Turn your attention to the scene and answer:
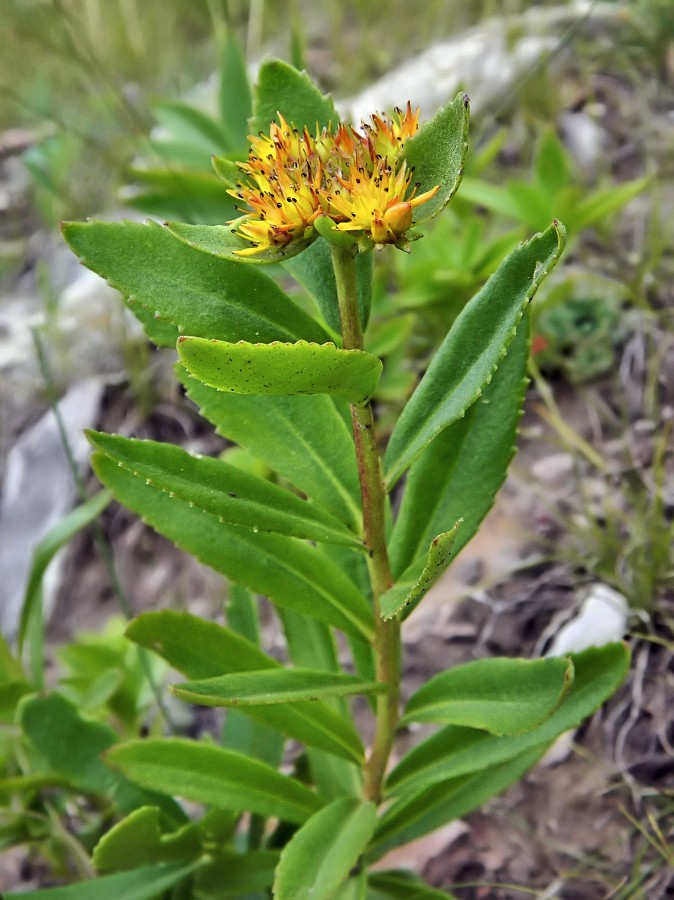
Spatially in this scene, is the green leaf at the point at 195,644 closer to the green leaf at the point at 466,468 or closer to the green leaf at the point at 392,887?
the green leaf at the point at 466,468

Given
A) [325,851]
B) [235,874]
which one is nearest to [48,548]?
[235,874]

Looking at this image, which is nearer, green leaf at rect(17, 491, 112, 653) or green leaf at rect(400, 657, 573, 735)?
green leaf at rect(400, 657, 573, 735)

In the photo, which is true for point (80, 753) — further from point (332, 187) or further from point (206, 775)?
point (332, 187)

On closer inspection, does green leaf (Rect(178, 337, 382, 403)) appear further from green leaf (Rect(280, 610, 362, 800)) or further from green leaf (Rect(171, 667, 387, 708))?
green leaf (Rect(280, 610, 362, 800))

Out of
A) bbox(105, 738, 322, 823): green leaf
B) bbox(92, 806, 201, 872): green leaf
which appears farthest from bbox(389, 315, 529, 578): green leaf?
bbox(92, 806, 201, 872): green leaf

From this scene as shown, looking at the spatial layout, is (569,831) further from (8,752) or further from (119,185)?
(119,185)

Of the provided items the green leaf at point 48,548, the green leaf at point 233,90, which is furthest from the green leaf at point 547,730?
the green leaf at point 233,90

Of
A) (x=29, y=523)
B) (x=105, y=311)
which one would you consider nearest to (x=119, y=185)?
(x=105, y=311)
